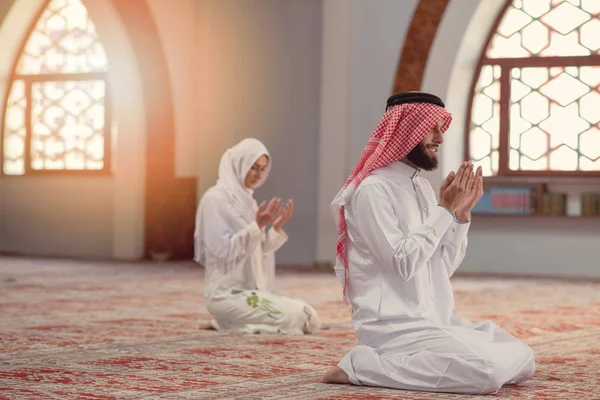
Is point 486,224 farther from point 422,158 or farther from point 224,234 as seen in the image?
point 422,158

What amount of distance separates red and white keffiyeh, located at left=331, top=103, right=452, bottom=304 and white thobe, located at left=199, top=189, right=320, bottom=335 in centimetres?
142

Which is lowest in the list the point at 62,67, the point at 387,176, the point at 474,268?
the point at 474,268

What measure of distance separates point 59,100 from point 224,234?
6.54 meters

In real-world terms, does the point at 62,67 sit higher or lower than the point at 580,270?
higher

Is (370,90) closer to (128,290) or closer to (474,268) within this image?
(474,268)

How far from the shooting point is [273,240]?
192 inches

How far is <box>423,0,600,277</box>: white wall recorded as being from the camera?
8.83m

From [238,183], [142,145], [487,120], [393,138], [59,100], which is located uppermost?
[59,100]

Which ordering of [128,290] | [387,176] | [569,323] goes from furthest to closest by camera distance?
[128,290], [569,323], [387,176]

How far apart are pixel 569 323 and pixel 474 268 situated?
3894mm

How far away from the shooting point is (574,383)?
330 centimetres

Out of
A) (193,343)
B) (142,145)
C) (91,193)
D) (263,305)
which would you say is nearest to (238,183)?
(263,305)

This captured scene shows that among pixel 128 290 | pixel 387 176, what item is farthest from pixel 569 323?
pixel 128 290

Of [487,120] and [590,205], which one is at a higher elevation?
[487,120]
